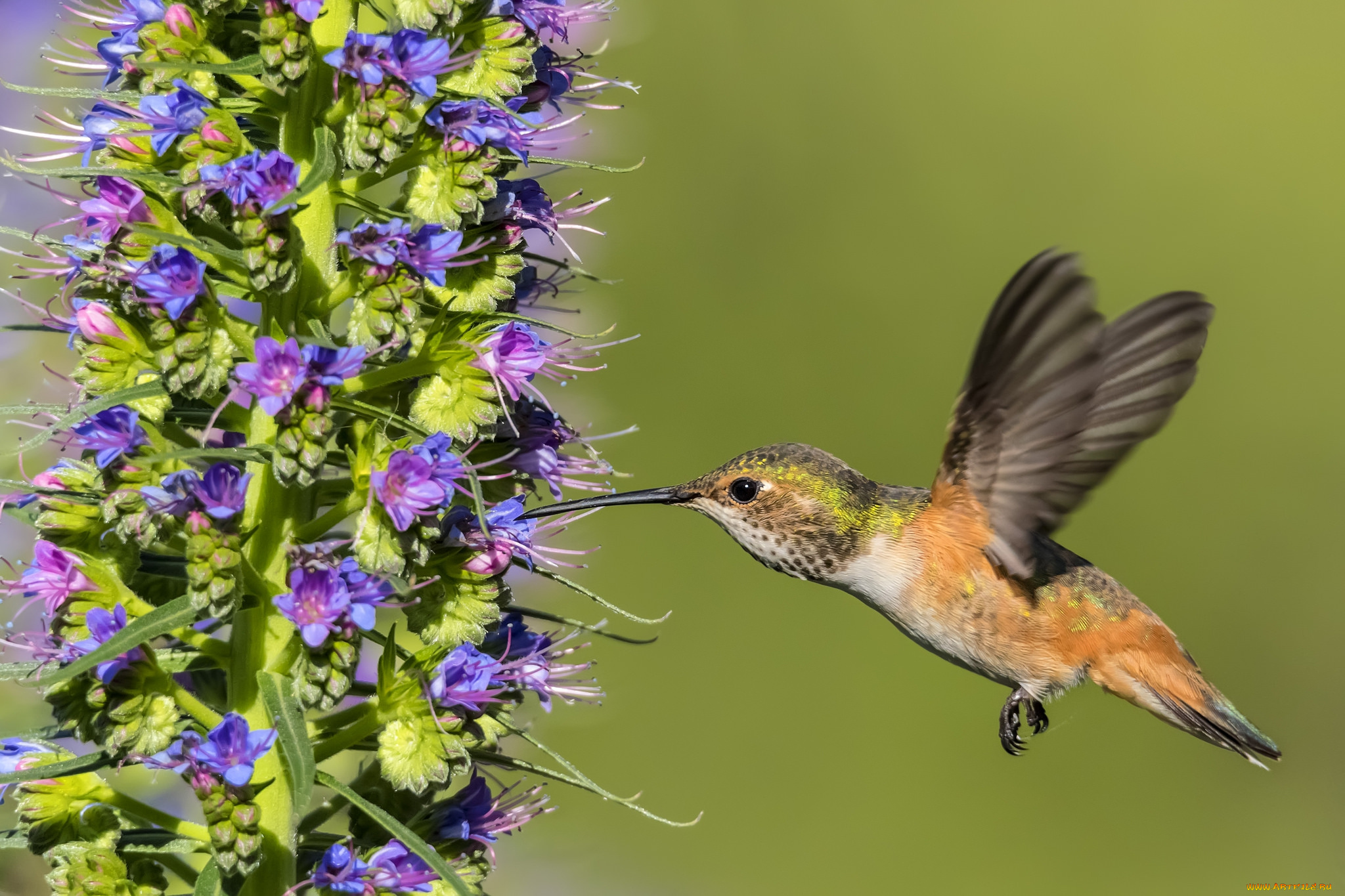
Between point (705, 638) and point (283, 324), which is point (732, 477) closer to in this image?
point (283, 324)

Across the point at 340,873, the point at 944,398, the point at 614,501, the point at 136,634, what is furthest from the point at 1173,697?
the point at 944,398

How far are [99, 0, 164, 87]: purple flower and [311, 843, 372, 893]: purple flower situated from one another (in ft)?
5.72

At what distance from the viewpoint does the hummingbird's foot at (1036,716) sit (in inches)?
179

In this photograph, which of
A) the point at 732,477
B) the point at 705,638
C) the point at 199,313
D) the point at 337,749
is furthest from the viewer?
the point at 705,638

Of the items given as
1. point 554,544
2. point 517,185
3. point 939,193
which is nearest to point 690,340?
point 939,193

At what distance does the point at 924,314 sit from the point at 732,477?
583 centimetres

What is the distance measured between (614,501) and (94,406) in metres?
1.68

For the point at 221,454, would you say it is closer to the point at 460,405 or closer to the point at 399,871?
the point at 460,405

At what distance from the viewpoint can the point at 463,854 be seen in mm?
2922

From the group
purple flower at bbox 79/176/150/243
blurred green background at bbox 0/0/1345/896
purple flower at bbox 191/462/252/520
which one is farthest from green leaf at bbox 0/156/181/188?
blurred green background at bbox 0/0/1345/896

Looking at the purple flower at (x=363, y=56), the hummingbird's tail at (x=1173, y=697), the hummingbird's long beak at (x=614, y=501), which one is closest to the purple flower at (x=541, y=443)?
the hummingbird's long beak at (x=614, y=501)

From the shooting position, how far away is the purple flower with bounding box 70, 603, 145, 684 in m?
2.53

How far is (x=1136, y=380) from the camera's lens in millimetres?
3725

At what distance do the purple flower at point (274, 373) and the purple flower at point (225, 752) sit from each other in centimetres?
63
